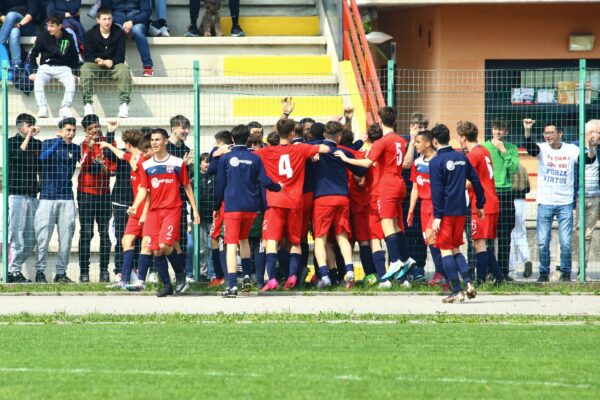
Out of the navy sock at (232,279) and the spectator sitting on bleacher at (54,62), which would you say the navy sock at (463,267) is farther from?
the spectator sitting on bleacher at (54,62)

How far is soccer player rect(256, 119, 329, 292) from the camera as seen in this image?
16297mm

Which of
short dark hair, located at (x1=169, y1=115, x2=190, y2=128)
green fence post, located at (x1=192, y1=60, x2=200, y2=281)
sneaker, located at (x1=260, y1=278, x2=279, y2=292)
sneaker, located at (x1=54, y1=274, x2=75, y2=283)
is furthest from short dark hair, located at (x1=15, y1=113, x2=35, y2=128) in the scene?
sneaker, located at (x1=260, y1=278, x2=279, y2=292)

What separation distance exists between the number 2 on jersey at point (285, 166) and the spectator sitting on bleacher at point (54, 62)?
4110 mm

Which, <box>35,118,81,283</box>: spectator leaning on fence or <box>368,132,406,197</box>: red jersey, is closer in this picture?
<box>368,132,406,197</box>: red jersey

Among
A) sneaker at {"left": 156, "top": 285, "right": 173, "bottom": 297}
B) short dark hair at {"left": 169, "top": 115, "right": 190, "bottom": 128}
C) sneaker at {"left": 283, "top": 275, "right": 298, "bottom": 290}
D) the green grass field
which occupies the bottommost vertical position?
the green grass field

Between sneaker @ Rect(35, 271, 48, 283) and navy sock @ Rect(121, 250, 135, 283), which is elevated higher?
navy sock @ Rect(121, 250, 135, 283)

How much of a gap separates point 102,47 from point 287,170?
500cm

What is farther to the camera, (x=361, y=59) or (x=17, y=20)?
(x=17, y=20)

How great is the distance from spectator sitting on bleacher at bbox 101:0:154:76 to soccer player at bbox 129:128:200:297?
498 cm

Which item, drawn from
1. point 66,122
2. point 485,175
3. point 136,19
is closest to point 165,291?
point 66,122

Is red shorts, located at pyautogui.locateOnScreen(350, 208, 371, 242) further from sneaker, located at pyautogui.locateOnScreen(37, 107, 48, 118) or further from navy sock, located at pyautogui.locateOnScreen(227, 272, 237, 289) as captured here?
sneaker, located at pyautogui.locateOnScreen(37, 107, 48, 118)

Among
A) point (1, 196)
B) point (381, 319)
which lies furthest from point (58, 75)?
point (381, 319)

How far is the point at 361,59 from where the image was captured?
Result: 65.6ft

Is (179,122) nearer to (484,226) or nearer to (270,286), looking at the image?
(270,286)
